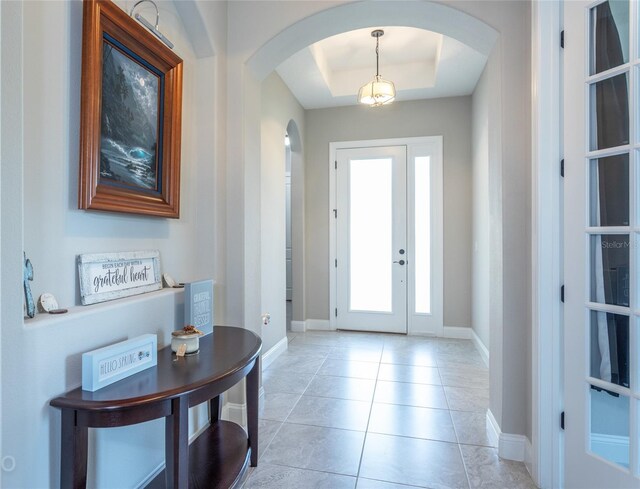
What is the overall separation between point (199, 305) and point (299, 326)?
9.15 ft

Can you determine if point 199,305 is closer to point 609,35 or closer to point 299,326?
point 609,35

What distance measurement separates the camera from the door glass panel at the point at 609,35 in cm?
132

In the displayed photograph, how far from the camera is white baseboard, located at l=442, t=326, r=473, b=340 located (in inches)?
157

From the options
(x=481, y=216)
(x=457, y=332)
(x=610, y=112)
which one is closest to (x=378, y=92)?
(x=481, y=216)

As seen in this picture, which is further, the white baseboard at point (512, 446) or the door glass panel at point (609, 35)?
the white baseboard at point (512, 446)

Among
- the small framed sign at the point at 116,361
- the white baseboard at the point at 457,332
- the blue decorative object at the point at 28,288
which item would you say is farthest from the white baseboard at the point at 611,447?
the white baseboard at the point at 457,332

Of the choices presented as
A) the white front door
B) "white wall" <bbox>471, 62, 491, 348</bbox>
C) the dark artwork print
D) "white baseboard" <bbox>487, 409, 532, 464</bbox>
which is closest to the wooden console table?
the dark artwork print

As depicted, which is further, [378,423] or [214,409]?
[378,423]

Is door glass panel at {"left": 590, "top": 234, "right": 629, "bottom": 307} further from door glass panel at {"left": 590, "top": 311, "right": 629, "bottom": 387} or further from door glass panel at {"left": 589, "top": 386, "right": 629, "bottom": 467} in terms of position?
door glass panel at {"left": 589, "top": 386, "right": 629, "bottom": 467}

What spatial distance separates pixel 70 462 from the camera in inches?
41.7

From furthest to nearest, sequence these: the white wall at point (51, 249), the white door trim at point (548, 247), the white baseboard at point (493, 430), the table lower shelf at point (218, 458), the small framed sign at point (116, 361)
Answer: the white baseboard at point (493, 430), the white door trim at point (548, 247), the table lower shelf at point (218, 458), the small framed sign at point (116, 361), the white wall at point (51, 249)

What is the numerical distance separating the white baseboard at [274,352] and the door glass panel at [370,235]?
1.12m

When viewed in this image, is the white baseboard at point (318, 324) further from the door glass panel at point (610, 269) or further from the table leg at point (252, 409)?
the door glass panel at point (610, 269)

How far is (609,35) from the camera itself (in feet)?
4.53
